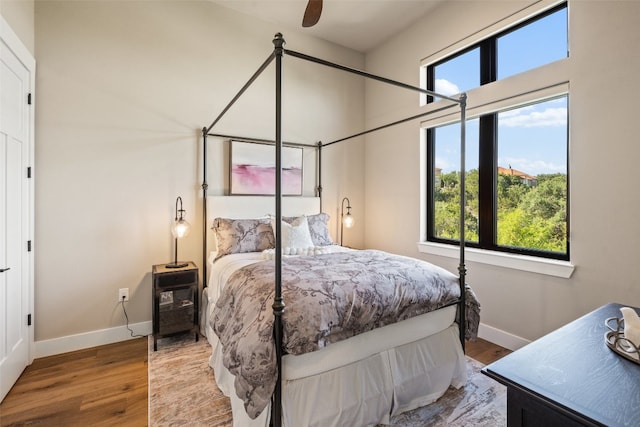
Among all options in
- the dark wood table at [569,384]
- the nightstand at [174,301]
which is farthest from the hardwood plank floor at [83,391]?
the dark wood table at [569,384]

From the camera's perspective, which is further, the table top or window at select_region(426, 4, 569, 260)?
the table top

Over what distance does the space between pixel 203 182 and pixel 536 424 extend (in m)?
3.06

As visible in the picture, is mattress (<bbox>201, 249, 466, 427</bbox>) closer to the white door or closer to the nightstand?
the nightstand

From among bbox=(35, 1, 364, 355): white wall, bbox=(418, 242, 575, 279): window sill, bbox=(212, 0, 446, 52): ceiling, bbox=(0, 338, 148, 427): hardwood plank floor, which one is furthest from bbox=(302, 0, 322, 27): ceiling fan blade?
bbox=(0, 338, 148, 427): hardwood plank floor

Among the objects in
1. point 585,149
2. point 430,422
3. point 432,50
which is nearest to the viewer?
point 430,422

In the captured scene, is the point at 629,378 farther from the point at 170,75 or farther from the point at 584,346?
the point at 170,75

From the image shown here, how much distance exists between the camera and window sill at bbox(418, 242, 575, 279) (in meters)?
2.36

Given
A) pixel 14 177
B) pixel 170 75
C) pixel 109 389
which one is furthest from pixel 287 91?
pixel 109 389

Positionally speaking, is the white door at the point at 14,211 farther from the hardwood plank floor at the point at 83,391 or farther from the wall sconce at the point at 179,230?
the wall sconce at the point at 179,230

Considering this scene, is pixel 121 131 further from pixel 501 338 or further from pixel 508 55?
pixel 501 338

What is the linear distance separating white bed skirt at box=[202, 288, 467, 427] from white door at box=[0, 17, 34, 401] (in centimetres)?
138

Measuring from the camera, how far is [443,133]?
346 cm

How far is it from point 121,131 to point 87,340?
6.11 ft

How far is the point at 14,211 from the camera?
7.03ft
